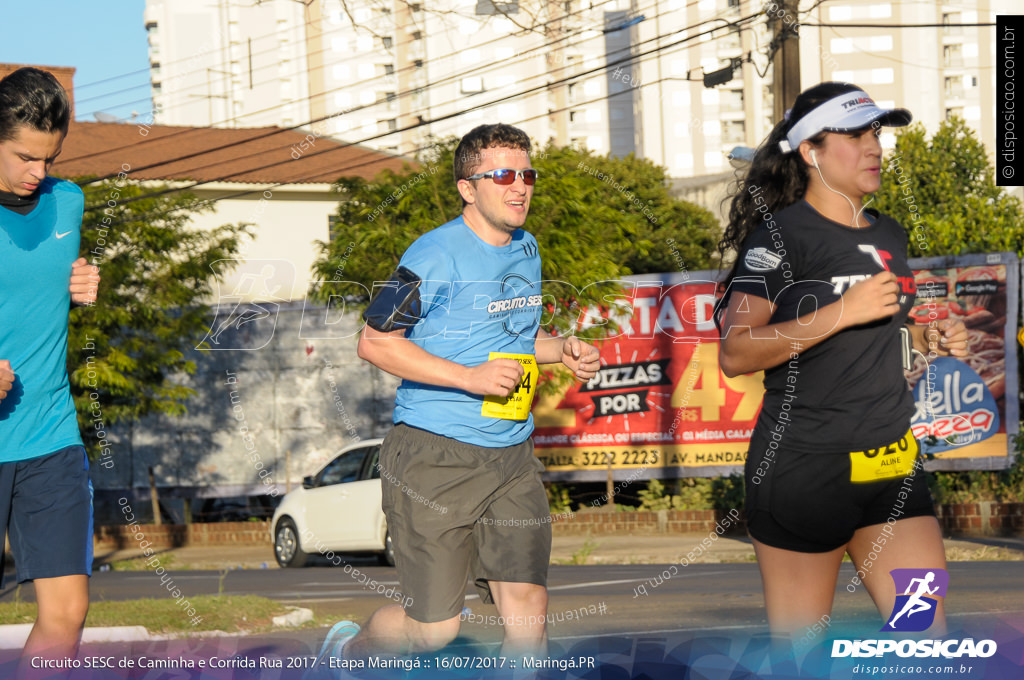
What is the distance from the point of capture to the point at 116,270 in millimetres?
14422

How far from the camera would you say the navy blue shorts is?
3785 mm

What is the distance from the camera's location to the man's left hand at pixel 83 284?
389cm

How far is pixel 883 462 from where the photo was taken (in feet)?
11.7

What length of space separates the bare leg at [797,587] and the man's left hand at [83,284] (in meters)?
2.29

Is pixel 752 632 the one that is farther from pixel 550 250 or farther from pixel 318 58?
pixel 318 58

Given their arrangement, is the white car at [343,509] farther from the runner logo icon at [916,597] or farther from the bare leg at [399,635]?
the runner logo icon at [916,597]

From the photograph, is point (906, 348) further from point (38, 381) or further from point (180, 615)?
point (180, 615)

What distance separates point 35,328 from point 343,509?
10573 millimetres

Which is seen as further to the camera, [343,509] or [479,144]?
[343,509]

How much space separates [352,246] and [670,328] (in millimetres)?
6720

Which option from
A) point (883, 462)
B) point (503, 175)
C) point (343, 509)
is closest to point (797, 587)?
point (883, 462)

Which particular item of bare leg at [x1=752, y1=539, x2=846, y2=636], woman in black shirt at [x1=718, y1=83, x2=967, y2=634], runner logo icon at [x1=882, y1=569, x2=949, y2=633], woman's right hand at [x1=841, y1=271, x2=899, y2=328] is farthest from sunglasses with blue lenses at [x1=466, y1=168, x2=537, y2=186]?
runner logo icon at [x1=882, y1=569, x2=949, y2=633]

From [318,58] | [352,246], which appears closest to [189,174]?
[352,246]

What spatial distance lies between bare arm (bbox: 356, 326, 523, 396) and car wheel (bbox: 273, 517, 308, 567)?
37.2ft
